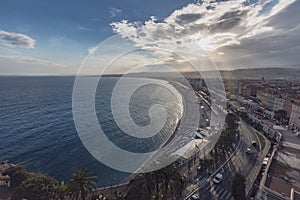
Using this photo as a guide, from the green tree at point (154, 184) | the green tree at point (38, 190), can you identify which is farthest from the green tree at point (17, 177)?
the green tree at point (154, 184)

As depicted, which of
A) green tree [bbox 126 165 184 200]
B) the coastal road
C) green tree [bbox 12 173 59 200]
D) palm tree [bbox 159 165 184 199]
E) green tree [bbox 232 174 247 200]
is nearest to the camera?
green tree [bbox 126 165 184 200]

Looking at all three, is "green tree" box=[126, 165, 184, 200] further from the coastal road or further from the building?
the building

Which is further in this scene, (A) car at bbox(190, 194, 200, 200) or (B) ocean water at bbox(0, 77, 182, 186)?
(B) ocean water at bbox(0, 77, 182, 186)

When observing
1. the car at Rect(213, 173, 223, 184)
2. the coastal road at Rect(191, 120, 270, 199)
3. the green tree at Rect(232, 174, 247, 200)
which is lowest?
the coastal road at Rect(191, 120, 270, 199)

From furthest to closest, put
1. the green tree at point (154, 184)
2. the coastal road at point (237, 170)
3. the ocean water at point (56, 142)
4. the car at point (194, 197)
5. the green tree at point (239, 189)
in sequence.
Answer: the ocean water at point (56, 142) → the coastal road at point (237, 170) → the car at point (194, 197) → the green tree at point (239, 189) → the green tree at point (154, 184)

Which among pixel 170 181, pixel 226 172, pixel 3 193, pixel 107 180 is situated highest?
pixel 170 181

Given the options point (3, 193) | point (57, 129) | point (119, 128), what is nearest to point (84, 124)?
point (57, 129)

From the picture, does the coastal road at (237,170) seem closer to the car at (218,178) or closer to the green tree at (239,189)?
the car at (218,178)

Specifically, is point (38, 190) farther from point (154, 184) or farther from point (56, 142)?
point (56, 142)

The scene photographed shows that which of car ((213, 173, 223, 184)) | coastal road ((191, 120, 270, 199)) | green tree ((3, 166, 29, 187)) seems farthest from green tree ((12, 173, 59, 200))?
car ((213, 173, 223, 184))

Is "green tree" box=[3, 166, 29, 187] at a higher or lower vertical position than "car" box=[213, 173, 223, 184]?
higher

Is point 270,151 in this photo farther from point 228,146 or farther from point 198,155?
point 198,155
